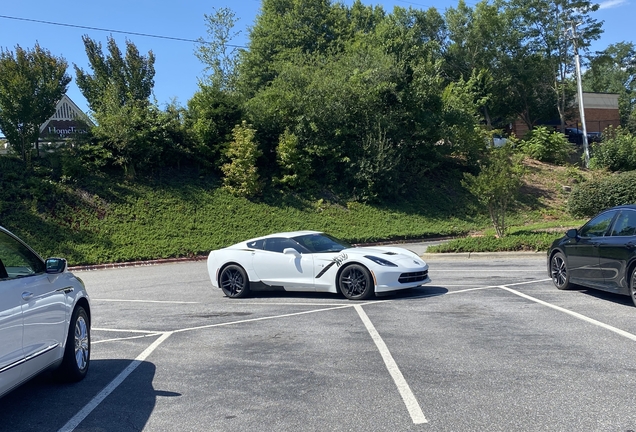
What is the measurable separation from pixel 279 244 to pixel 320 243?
77cm

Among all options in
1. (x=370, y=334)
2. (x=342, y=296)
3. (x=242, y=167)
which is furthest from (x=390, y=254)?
(x=242, y=167)

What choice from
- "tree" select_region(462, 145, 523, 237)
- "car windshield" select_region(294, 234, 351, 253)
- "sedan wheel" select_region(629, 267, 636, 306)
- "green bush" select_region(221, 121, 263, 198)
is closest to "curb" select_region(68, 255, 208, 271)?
"green bush" select_region(221, 121, 263, 198)

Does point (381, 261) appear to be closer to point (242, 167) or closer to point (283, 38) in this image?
point (242, 167)

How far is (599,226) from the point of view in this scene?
9367 mm

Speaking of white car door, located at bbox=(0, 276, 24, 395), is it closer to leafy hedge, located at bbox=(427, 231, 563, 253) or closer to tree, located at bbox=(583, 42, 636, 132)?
leafy hedge, located at bbox=(427, 231, 563, 253)

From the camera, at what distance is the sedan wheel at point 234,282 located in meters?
11.2

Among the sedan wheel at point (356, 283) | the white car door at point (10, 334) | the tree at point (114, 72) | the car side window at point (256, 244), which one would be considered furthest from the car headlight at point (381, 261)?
the tree at point (114, 72)

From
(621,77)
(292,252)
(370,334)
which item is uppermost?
(621,77)

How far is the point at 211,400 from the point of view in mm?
5156

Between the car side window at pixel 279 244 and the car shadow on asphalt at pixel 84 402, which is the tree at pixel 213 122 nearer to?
the car side window at pixel 279 244

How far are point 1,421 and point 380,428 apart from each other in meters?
3.01

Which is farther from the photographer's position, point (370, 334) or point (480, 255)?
point (480, 255)

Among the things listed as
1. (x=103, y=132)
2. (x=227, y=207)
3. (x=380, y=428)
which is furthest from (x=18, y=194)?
(x=380, y=428)

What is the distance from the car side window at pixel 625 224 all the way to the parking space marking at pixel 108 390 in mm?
6649
